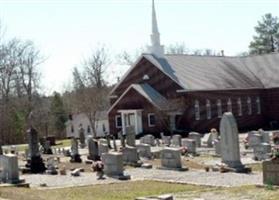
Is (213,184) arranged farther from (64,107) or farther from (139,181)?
(64,107)

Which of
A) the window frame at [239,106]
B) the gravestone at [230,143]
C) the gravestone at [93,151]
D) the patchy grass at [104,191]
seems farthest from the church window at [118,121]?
the patchy grass at [104,191]

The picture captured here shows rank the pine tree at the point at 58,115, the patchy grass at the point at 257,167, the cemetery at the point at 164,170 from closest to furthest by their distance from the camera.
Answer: the cemetery at the point at 164,170, the patchy grass at the point at 257,167, the pine tree at the point at 58,115

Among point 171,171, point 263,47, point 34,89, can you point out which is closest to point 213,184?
point 171,171

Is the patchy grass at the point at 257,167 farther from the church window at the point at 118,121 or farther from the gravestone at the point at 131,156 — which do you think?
the church window at the point at 118,121

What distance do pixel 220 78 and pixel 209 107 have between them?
10.7ft

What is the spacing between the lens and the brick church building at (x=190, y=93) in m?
56.6

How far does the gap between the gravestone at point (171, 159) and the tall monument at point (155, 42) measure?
112 feet

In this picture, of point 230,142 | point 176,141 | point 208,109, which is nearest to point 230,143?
point 230,142

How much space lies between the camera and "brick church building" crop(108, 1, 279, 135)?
5656cm

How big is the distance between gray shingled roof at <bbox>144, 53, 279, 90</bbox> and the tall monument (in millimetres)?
839

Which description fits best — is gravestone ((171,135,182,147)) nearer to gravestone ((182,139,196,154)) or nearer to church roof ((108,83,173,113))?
gravestone ((182,139,196,154))

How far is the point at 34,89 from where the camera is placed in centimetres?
7256

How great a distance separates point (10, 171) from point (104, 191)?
581 centimetres

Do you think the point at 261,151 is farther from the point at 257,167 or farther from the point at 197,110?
the point at 197,110
